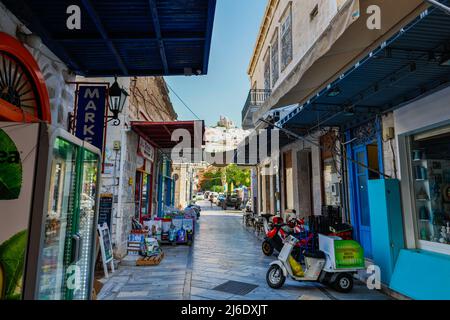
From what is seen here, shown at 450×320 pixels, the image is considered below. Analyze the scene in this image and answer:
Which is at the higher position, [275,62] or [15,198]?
[275,62]

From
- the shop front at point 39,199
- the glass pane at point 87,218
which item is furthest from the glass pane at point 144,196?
the glass pane at point 87,218

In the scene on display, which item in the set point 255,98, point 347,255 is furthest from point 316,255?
point 255,98

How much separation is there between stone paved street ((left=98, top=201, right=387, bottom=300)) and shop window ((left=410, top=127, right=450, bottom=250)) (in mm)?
1404

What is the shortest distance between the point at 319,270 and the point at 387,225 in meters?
1.42

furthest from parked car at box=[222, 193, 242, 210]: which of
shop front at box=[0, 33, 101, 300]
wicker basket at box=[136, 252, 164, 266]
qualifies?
shop front at box=[0, 33, 101, 300]

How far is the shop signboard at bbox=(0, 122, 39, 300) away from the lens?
218cm

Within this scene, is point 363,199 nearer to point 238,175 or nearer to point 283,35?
point 283,35

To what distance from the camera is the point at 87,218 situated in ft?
10.6

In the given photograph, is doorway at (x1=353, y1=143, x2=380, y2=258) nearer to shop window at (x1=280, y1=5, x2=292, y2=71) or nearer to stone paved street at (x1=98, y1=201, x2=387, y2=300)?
stone paved street at (x1=98, y1=201, x2=387, y2=300)

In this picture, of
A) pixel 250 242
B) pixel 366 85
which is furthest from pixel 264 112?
pixel 250 242

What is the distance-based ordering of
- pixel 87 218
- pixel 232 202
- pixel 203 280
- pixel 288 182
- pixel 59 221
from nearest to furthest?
pixel 59 221 → pixel 87 218 → pixel 203 280 → pixel 288 182 → pixel 232 202

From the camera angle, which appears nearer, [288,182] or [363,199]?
[363,199]

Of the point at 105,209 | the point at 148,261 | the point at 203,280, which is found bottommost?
the point at 203,280

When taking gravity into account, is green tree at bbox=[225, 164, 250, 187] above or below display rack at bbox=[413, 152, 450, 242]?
above
